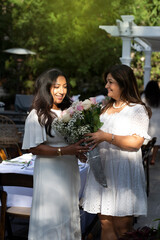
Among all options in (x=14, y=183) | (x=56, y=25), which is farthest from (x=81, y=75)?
(x=14, y=183)

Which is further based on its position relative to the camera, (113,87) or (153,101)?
(153,101)

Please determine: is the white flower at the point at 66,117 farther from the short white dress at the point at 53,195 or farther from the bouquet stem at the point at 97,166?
the bouquet stem at the point at 97,166

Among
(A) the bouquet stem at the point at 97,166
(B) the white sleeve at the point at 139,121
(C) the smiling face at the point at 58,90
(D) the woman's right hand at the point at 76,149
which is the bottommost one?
(A) the bouquet stem at the point at 97,166

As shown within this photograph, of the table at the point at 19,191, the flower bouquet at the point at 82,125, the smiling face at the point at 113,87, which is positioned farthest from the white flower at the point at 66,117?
the table at the point at 19,191

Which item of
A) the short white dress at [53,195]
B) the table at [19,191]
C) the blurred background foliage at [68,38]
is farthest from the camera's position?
the blurred background foliage at [68,38]

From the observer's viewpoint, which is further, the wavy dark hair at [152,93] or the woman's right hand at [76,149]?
the wavy dark hair at [152,93]

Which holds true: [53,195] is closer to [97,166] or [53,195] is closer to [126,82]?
[97,166]

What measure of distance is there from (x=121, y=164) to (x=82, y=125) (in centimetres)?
41

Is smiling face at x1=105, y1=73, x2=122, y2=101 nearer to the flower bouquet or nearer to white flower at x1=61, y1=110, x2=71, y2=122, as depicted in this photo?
the flower bouquet

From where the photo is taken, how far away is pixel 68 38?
58.3ft

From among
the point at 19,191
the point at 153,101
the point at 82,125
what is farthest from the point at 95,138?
the point at 153,101

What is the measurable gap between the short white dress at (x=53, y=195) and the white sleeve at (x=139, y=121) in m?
0.54

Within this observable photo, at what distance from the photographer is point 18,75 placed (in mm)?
19797

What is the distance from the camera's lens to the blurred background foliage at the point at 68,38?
56.7ft
